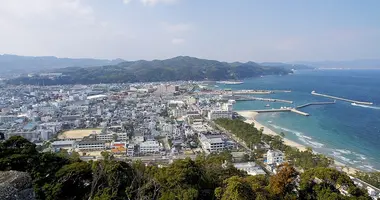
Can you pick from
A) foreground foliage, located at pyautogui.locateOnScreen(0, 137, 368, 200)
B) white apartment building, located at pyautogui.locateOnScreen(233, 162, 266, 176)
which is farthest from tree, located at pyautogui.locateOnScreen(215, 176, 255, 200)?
white apartment building, located at pyautogui.locateOnScreen(233, 162, 266, 176)

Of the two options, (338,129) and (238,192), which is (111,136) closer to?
(238,192)

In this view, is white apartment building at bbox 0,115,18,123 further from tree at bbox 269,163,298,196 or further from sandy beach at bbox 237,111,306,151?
tree at bbox 269,163,298,196

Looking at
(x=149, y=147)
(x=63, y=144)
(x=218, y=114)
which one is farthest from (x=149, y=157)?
(x=218, y=114)

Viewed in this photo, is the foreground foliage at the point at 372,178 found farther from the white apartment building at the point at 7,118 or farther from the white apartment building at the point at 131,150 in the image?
the white apartment building at the point at 7,118

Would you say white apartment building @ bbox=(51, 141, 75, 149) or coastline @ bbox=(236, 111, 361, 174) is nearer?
coastline @ bbox=(236, 111, 361, 174)

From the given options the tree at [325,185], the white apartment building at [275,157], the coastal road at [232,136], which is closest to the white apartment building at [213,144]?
the coastal road at [232,136]

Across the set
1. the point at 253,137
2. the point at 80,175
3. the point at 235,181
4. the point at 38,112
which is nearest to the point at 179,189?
the point at 235,181
